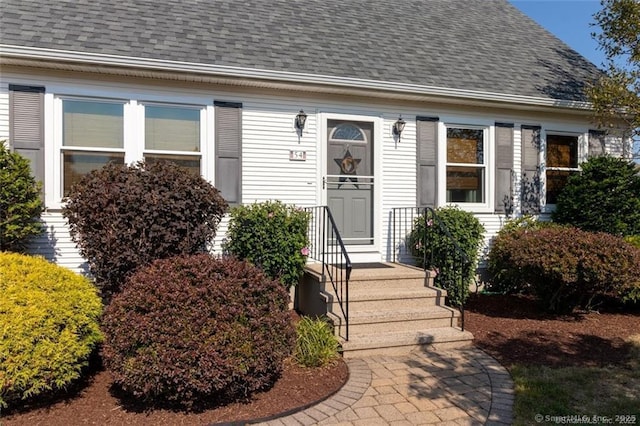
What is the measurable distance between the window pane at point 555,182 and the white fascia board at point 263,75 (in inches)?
44.7

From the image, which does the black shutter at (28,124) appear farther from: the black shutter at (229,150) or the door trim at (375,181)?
the door trim at (375,181)

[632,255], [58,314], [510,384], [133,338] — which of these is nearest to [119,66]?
[58,314]

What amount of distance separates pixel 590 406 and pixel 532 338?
168 cm

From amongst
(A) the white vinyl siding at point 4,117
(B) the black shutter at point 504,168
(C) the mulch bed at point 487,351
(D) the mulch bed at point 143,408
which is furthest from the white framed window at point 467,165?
(A) the white vinyl siding at point 4,117

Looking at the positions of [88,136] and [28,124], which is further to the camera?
[88,136]

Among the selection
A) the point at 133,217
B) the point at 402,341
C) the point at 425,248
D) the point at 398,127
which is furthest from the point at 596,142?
the point at 133,217

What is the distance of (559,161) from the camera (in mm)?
7719

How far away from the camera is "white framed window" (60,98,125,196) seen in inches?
217

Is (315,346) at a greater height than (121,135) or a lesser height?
lesser

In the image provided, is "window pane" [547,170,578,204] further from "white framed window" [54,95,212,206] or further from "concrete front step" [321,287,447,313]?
"white framed window" [54,95,212,206]

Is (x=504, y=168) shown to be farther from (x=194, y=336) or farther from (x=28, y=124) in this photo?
(x=28, y=124)

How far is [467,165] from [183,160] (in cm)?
447

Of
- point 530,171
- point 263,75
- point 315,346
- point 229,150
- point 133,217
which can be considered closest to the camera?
point 315,346

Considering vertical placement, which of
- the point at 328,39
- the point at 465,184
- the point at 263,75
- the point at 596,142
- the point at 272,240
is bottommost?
the point at 272,240
